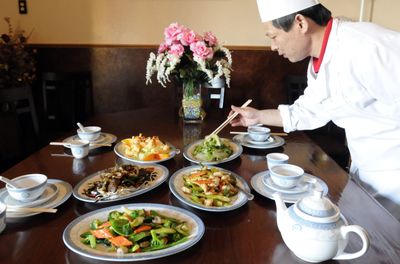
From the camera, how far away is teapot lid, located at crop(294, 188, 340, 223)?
77 cm

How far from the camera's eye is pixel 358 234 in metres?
0.77

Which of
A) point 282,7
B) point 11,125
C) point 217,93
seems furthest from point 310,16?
point 11,125

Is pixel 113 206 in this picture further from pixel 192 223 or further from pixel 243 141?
pixel 243 141

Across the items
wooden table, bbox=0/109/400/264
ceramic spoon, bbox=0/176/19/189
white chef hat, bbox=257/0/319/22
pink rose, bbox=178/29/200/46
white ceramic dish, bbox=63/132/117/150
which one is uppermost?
white chef hat, bbox=257/0/319/22

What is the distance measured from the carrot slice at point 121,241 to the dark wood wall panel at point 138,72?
2763 mm

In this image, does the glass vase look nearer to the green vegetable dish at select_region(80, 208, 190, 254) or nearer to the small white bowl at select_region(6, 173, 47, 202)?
the small white bowl at select_region(6, 173, 47, 202)

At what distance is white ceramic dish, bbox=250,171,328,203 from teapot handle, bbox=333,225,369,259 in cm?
32

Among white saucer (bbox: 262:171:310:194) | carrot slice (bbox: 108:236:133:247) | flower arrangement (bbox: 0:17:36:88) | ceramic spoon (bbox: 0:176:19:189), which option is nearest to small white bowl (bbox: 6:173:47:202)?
ceramic spoon (bbox: 0:176:19:189)

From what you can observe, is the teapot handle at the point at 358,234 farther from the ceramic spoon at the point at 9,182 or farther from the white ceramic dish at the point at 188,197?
the ceramic spoon at the point at 9,182

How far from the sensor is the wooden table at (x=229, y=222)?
842 millimetres

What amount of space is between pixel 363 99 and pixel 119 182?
3.30ft

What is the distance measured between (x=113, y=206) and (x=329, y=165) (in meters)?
0.97

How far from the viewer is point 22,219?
100 centimetres

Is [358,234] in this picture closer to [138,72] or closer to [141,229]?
[141,229]
